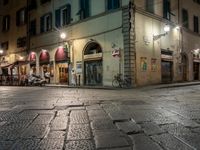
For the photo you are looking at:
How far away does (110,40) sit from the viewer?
82.1 ft

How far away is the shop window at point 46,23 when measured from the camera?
109ft

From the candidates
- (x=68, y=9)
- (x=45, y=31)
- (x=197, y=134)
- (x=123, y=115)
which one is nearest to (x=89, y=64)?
(x=68, y=9)

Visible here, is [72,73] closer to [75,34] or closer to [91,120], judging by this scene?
[75,34]

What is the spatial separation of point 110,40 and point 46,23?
11.9m

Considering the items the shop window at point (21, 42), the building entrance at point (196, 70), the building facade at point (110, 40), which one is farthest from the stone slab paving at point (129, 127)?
the shop window at point (21, 42)

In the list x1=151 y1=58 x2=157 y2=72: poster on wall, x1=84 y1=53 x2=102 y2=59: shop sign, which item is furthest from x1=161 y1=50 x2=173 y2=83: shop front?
x1=84 y1=53 x2=102 y2=59: shop sign

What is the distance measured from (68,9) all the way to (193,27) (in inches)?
582

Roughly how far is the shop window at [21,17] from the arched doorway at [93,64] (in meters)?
13.8

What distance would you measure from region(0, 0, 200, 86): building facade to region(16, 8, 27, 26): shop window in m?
0.14

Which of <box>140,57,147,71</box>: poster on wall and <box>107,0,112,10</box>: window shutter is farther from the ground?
<box>107,0,112,10</box>: window shutter

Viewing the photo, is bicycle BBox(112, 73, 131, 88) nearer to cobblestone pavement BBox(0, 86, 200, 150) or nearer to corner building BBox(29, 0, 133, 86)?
corner building BBox(29, 0, 133, 86)

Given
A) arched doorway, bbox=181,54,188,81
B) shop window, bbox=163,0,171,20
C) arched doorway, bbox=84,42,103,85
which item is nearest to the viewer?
arched doorway, bbox=84,42,103,85

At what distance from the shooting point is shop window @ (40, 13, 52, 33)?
1313 inches

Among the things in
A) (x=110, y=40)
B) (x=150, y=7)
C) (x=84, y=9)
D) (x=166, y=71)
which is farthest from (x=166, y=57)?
(x=84, y=9)
